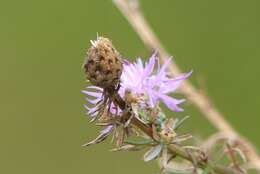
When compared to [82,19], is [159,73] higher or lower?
lower

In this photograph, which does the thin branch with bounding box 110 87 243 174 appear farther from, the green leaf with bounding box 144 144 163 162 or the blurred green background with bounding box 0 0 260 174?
the blurred green background with bounding box 0 0 260 174

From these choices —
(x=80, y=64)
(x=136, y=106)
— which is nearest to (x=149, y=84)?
(x=136, y=106)

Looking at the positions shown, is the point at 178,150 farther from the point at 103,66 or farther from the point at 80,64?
the point at 80,64

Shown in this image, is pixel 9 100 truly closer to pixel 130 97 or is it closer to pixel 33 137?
pixel 33 137

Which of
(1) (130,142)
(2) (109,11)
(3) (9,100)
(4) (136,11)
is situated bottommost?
(1) (130,142)

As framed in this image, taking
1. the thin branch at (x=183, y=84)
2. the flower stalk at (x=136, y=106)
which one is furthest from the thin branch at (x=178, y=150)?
the thin branch at (x=183, y=84)

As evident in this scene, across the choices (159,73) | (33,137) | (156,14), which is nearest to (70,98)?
(33,137)

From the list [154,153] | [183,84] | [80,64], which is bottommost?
[154,153]
